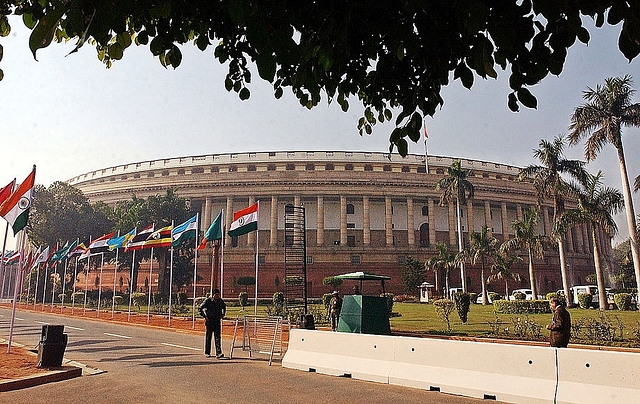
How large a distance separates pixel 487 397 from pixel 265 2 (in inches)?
294

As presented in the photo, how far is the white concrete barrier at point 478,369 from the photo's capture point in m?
8.02

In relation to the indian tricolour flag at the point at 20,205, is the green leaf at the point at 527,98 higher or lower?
lower

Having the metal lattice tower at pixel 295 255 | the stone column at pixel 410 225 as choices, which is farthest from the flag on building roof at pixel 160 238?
the stone column at pixel 410 225

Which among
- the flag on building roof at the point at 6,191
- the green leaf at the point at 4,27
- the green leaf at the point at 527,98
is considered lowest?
the green leaf at the point at 527,98

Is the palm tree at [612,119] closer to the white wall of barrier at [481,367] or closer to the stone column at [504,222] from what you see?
the white wall of barrier at [481,367]

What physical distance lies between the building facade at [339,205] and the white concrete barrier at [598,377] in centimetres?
5289

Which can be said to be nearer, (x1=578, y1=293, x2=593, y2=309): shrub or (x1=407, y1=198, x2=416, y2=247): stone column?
(x1=578, y1=293, x2=593, y2=309): shrub

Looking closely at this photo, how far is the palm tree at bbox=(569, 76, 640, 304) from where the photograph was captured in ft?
101

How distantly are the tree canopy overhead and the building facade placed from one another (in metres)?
56.6

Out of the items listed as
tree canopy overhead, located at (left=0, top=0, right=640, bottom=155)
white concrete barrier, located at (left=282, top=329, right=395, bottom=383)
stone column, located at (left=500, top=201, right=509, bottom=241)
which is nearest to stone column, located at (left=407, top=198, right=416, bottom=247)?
stone column, located at (left=500, top=201, right=509, bottom=241)

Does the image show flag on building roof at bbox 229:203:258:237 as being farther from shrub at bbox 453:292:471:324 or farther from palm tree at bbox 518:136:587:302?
→ palm tree at bbox 518:136:587:302

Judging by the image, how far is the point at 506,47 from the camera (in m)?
2.95

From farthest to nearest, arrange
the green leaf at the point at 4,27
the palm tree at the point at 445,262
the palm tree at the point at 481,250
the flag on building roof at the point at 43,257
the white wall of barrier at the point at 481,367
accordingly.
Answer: the palm tree at the point at 445,262 → the palm tree at the point at 481,250 → the flag on building roof at the point at 43,257 → the white wall of barrier at the point at 481,367 → the green leaf at the point at 4,27

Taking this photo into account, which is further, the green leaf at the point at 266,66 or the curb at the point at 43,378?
the curb at the point at 43,378
